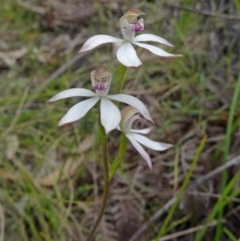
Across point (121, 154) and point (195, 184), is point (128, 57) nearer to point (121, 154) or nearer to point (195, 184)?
point (121, 154)

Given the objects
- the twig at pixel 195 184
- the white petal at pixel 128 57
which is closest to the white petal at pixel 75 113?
the white petal at pixel 128 57

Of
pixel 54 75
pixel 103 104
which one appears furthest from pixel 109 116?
pixel 54 75

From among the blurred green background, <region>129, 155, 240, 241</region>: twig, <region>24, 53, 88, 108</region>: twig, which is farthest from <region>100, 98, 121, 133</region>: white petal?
<region>24, 53, 88, 108</region>: twig

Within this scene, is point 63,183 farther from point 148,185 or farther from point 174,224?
point 174,224

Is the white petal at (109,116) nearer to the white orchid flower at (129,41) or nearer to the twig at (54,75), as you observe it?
the white orchid flower at (129,41)

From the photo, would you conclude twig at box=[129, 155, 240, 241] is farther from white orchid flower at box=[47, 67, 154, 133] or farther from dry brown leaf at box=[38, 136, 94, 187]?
white orchid flower at box=[47, 67, 154, 133]

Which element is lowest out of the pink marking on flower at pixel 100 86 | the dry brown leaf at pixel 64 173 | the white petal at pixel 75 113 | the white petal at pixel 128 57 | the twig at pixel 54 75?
the dry brown leaf at pixel 64 173
